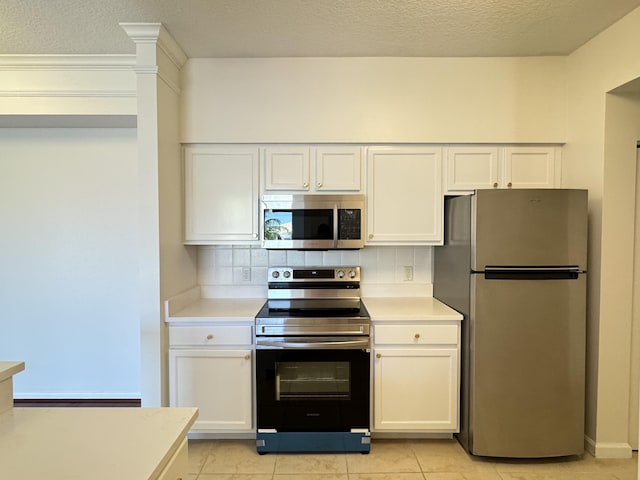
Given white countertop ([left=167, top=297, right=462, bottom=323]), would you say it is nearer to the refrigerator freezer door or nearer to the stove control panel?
the stove control panel

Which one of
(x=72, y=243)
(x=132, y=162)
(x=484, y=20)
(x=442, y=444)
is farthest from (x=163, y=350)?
(x=484, y=20)

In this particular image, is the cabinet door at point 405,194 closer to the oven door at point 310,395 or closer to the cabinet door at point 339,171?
the cabinet door at point 339,171

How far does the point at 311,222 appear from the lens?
8.21 feet

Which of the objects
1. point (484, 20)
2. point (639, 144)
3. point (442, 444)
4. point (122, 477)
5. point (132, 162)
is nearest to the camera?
point (122, 477)

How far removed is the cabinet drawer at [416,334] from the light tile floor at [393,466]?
0.71 meters

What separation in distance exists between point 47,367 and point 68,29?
2.51 meters

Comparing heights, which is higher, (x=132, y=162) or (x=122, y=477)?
(x=132, y=162)

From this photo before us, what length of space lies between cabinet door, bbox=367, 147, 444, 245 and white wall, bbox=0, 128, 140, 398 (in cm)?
192

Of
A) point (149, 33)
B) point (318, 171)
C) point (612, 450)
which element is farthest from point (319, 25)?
point (612, 450)

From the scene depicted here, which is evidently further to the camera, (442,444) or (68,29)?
(442,444)

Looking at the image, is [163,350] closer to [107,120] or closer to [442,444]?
[107,120]

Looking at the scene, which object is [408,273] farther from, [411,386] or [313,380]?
[313,380]

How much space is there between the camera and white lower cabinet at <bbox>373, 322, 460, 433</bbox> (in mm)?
2256

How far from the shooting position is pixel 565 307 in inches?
82.2
